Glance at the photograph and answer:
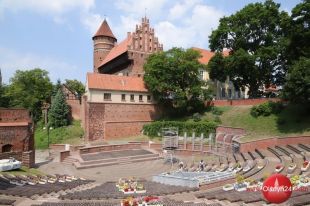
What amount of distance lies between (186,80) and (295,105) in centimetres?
1535

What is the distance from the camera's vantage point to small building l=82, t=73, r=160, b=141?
46656 millimetres

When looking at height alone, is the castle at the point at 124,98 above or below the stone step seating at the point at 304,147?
above

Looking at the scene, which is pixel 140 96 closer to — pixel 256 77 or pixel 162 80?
pixel 162 80

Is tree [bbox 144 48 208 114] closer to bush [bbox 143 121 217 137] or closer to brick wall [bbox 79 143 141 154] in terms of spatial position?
bush [bbox 143 121 217 137]

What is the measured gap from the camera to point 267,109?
40719mm

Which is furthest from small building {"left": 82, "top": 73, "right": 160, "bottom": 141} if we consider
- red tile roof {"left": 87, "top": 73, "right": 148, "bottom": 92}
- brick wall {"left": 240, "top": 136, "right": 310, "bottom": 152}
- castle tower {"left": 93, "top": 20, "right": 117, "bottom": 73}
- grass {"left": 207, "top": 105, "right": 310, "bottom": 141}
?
castle tower {"left": 93, "top": 20, "right": 117, "bottom": 73}

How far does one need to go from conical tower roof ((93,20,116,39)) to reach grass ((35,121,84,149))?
2586 centimetres

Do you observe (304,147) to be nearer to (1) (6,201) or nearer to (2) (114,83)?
(1) (6,201)

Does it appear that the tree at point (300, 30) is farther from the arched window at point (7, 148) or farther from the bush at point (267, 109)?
the arched window at point (7, 148)

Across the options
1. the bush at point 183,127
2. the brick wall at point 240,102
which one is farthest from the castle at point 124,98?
the brick wall at point 240,102

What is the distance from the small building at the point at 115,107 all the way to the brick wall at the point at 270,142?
20506mm

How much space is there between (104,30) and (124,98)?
27.8 m

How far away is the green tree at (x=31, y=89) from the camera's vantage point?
6306 centimetres

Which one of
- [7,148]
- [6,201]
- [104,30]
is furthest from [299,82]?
[104,30]
